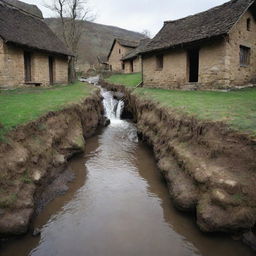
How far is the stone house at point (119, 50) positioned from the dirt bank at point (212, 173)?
3150cm

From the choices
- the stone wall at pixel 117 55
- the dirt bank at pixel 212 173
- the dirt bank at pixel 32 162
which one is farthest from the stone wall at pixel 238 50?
the stone wall at pixel 117 55

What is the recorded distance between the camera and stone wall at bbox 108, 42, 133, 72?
39.0 meters

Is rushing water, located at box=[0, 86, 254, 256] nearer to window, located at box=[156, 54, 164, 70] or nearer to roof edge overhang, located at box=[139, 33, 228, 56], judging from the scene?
roof edge overhang, located at box=[139, 33, 228, 56]

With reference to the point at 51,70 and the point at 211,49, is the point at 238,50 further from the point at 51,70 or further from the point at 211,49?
the point at 51,70

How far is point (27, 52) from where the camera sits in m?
18.2

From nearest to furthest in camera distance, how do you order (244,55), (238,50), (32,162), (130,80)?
(32,162) → (238,50) → (244,55) → (130,80)

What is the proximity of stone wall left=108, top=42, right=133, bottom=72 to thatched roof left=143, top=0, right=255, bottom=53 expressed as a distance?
19.2 metres

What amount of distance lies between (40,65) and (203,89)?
12.1 m

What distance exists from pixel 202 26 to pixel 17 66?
1252cm

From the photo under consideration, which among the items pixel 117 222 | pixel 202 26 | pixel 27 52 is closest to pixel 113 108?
pixel 27 52

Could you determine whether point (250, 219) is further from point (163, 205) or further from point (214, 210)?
point (163, 205)

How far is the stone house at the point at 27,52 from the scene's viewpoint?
1595 cm

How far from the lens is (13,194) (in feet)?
19.3

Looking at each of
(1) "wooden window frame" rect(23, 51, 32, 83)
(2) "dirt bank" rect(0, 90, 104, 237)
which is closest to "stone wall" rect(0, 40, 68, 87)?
(1) "wooden window frame" rect(23, 51, 32, 83)
